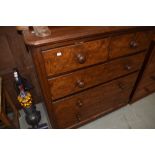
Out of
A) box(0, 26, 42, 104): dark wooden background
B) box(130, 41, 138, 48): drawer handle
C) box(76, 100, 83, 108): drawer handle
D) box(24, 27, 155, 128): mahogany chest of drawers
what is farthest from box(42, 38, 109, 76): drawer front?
box(0, 26, 42, 104): dark wooden background

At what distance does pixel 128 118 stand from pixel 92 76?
2.74ft

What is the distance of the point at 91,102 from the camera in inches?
45.3

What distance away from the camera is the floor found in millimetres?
1398

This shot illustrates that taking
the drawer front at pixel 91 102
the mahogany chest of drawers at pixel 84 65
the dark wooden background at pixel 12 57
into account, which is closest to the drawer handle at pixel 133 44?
the mahogany chest of drawers at pixel 84 65

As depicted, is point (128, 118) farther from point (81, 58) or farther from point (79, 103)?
point (81, 58)

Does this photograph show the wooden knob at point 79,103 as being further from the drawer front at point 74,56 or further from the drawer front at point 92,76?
the drawer front at point 74,56

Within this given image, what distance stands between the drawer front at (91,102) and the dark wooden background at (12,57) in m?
0.41

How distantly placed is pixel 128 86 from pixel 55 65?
83 centimetres

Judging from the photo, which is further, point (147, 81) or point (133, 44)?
point (147, 81)

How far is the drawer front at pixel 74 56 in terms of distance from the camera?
702 mm

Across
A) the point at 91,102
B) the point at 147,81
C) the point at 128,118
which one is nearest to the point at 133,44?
the point at 91,102

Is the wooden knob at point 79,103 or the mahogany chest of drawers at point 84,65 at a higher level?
the mahogany chest of drawers at point 84,65

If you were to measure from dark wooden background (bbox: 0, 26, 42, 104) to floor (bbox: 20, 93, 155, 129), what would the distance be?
0.42 meters
